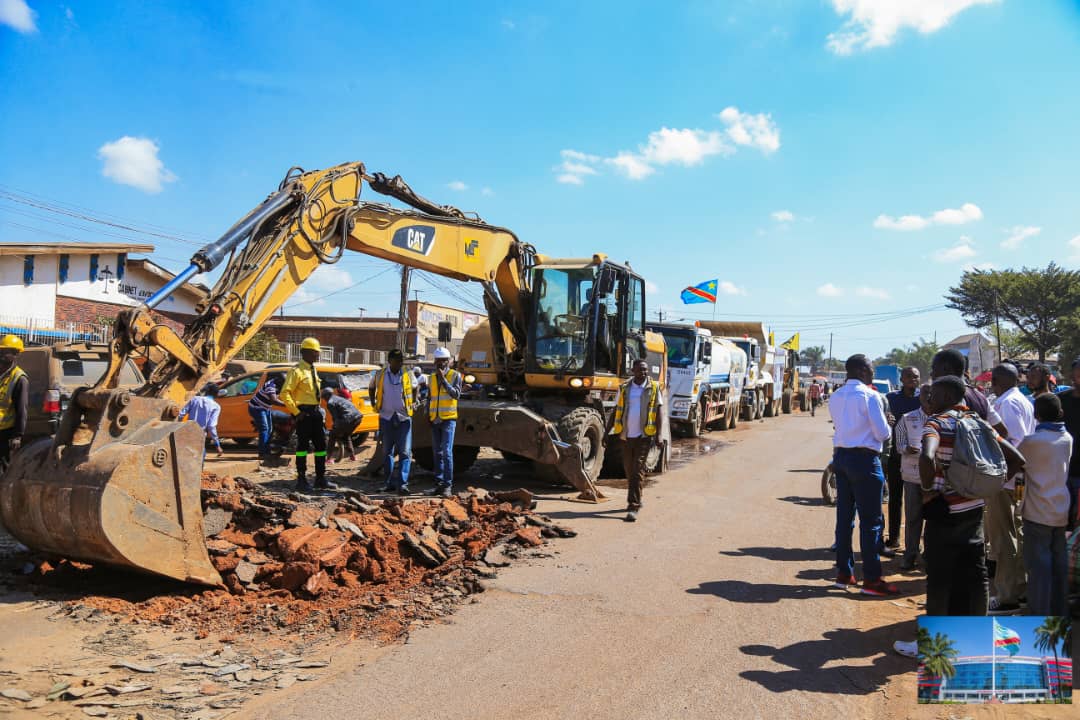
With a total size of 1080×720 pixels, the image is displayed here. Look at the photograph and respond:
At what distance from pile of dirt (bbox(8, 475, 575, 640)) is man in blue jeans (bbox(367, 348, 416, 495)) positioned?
1915 mm

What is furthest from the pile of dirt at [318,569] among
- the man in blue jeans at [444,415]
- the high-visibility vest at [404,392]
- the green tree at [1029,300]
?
the green tree at [1029,300]

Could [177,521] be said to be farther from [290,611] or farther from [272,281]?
[272,281]

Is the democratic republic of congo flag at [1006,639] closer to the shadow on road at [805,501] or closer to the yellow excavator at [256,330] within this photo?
the yellow excavator at [256,330]

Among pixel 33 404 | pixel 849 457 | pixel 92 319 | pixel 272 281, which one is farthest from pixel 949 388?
pixel 92 319

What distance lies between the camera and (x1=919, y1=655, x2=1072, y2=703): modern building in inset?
357cm

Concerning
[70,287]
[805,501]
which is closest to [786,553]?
[805,501]

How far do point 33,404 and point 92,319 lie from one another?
15347 mm

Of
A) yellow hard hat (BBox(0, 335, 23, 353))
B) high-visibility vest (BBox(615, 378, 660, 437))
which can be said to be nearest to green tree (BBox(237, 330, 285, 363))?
yellow hard hat (BBox(0, 335, 23, 353))

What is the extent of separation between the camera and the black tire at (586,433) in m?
9.83

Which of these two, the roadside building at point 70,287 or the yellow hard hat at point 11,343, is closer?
the yellow hard hat at point 11,343

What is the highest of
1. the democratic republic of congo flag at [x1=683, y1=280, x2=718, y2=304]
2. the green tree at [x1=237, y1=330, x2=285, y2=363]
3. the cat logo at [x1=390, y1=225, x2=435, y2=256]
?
the democratic republic of congo flag at [x1=683, y1=280, x2=718, y2=304]

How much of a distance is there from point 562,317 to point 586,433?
68.1 inches

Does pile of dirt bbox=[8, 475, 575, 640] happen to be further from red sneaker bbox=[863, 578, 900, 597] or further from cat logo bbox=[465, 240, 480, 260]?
cat logo bbox=[465, 240, 480, 260]

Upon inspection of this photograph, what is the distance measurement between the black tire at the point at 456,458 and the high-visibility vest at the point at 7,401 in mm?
4859
